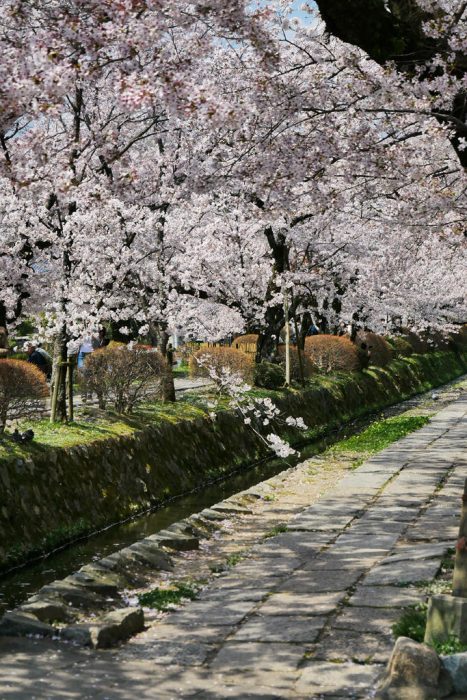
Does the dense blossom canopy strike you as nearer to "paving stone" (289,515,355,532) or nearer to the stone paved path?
the stone paved path

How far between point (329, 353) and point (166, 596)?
20521 millimetres

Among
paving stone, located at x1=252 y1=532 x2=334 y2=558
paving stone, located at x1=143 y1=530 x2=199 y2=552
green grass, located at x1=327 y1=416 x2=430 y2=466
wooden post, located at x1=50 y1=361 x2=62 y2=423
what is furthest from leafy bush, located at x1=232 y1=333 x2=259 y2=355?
paving stone, located at x1=252 y1=532 x2=334 y2=558

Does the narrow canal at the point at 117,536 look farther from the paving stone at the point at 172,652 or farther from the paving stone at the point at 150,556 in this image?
the paving stone at the point at 172,652

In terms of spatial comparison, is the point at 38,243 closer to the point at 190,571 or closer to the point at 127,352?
the point at 127,352

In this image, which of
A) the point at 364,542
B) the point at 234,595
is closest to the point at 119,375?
the point at 364,542

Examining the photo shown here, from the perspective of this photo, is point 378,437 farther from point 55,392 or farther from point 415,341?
point 415,341

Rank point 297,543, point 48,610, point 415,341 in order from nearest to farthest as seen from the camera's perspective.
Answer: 1. point 48,610
2. point 297,543
3. point 415,341

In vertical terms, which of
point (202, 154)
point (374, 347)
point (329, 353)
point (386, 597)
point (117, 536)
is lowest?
point (117, 536)

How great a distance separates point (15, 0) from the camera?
22.6 feet

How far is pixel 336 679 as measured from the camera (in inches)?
208

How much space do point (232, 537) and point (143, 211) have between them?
7.85 m

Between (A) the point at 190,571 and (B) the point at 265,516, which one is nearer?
(A) the point at 190,571

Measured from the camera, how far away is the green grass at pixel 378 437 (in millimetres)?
16734

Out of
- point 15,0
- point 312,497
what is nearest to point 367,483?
point 312,497
